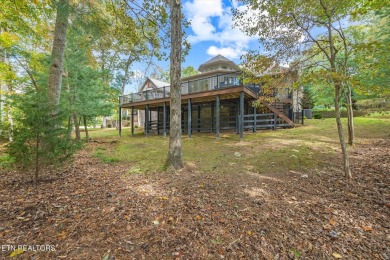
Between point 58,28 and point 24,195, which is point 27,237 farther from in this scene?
point 58,28

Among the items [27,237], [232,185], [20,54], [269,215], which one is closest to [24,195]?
[27,237]

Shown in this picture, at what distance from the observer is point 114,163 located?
22.1 ft

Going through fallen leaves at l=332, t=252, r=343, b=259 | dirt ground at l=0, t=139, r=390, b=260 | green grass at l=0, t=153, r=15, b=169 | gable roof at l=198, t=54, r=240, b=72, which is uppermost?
gable roof at l=198, t=54, r=240, b=72

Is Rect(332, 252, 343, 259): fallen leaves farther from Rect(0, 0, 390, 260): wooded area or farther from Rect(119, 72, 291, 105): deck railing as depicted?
Rect(119, 72, 291, 105): deck railing

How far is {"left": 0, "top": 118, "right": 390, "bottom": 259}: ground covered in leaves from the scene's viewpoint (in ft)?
7.68

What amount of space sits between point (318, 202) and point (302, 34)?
16.8 feet

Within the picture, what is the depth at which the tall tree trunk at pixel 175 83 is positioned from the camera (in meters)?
5.39

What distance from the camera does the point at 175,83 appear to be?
5465 millimetres

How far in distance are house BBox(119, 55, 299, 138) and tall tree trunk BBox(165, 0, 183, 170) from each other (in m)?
5.62

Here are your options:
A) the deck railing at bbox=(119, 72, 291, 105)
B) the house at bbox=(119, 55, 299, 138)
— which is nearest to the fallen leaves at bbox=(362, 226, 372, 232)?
the house at bbox=(119, 55, 299, 138)

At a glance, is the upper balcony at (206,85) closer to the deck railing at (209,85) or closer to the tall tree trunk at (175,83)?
the deck railing at (209,85)

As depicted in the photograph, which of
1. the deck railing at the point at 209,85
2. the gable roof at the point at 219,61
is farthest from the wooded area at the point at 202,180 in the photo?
the gable roof at the point at 219,61

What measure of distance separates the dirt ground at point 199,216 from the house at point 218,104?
6.57 m

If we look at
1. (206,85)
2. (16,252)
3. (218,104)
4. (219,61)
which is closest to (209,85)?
(206,85)
